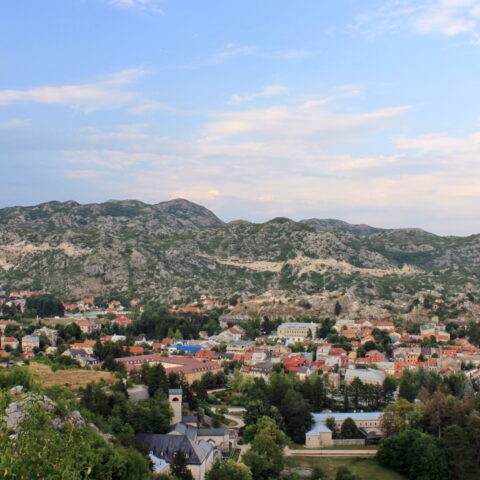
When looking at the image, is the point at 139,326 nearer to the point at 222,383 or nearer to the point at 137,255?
the point at 222,383

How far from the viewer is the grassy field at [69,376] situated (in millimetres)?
49969

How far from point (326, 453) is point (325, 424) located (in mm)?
5372

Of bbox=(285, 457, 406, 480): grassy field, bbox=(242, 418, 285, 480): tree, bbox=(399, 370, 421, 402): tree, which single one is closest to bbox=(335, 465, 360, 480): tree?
bbox=(285, 457, 406, 480): grassy field

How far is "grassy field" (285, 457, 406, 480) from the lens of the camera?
4631 cm

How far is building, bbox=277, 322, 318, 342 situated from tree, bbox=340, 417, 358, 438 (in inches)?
1784

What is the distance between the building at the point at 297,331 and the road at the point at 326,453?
48.9 metres

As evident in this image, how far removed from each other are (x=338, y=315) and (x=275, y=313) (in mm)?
13469

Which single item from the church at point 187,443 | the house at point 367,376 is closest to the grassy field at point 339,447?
the church at point 187,443

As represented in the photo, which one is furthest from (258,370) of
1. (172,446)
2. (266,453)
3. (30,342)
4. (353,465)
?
(172,446)

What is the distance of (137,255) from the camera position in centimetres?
16850

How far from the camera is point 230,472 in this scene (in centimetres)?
3703

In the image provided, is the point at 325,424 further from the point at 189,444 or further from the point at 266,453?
the point at 189,444

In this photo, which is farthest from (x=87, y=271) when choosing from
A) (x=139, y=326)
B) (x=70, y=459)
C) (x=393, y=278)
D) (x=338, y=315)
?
(x=70, y=459)

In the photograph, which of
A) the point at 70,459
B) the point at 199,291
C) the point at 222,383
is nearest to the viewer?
the point at 70,459
